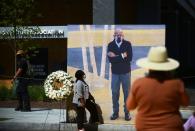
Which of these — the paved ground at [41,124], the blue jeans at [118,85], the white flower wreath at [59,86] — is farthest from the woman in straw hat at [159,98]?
the paved ground at [41,124]

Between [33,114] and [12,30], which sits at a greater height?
[12,30]

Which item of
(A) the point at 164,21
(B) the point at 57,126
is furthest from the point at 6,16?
(A) the point at 164,21

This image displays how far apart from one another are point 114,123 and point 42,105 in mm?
5583

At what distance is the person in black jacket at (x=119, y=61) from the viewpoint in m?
15.8

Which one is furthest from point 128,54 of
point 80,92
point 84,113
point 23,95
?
point 23,95

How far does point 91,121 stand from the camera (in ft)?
53.3

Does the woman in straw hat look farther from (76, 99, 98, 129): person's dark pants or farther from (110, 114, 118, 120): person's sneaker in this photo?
(110, 114, 118, 120): person's sneaker

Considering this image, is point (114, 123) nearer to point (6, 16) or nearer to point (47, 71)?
point (6, 16)

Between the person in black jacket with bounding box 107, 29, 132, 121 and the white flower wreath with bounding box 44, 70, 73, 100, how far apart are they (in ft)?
3.64

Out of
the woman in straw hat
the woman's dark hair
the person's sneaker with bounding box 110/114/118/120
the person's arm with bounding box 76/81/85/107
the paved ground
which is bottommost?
the paved ground

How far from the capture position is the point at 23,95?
19.2m

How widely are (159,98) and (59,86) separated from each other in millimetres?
9620

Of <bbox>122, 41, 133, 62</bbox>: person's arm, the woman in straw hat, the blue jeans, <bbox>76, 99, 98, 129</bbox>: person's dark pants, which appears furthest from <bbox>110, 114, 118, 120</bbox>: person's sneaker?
the woman in straw hat

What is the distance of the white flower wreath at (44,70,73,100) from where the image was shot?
16.0 m
